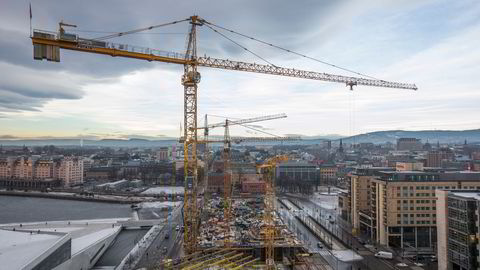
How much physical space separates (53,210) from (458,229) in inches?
1093

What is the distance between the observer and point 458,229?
11508mm

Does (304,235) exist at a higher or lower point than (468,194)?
lower

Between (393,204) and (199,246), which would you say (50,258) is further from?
(393,204)

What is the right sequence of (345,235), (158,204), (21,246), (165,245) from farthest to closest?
(158,204) < (345,235) < (165,245) < (21,246)

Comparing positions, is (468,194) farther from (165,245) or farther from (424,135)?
(424,135)

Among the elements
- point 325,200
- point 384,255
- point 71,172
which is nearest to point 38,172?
point 71,172

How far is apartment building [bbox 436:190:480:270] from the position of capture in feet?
35.9

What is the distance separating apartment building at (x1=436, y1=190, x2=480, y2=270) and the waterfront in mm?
20402

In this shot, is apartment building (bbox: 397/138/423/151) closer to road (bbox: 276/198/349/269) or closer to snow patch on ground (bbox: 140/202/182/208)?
road (bbox: 276/198/349/269)

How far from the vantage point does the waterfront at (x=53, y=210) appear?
25.8 m

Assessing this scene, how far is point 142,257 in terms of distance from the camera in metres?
14.9

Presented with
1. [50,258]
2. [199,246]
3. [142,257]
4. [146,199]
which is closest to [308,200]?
[146,199]

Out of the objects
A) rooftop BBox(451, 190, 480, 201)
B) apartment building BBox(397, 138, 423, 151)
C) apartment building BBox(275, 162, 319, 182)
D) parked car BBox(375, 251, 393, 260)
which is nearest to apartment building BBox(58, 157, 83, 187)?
apartment building BBox(275, 162, 319, 182)

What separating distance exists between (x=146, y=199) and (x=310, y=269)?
2299cm
